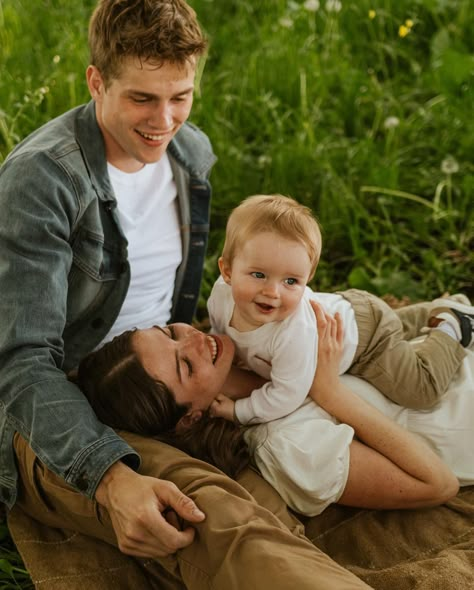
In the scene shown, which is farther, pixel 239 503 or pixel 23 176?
pixel 23 176

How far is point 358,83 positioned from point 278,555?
3.50m

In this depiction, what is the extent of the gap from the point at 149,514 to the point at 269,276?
30.3 inches

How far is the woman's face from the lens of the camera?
8.63 ft

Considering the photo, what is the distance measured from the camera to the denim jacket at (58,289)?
2.49 metres

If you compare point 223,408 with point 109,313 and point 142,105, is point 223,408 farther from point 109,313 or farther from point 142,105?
point 142,105

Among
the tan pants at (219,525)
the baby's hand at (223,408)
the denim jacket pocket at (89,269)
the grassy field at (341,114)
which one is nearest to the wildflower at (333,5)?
the grassy field at (341,114)

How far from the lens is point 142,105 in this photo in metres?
2.83

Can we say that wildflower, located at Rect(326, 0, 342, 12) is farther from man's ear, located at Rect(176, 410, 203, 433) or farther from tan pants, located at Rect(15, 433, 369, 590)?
tan pants, located at Rect(15, 433, 369, 590)

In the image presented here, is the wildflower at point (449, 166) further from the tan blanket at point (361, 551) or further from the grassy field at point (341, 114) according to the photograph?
the tan blanket at point (361, 551)

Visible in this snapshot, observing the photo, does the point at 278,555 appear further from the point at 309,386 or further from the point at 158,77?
the point at 158,77

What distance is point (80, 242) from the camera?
2.87 metres

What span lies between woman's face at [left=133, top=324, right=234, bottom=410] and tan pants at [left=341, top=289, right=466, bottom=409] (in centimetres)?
50

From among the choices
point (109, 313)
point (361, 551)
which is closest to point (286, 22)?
point (109, 313)

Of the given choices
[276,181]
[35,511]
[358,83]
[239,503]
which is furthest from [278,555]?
[358,83]
